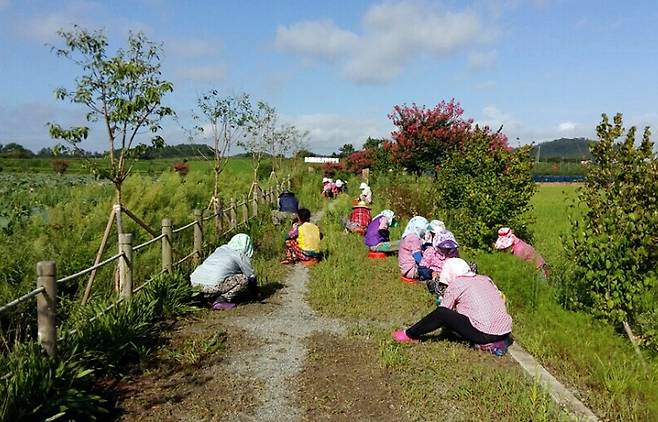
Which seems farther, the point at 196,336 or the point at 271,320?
the point at 271,320

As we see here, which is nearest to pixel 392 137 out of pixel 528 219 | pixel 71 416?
pixel 528 219

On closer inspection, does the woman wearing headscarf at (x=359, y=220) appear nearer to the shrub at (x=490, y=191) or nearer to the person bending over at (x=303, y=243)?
the shrub at (x=490, y=191)

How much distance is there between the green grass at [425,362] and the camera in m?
3.94

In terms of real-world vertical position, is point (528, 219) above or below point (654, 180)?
below

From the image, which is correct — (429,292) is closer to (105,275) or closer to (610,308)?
(610,308)

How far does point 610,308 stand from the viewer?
520cm

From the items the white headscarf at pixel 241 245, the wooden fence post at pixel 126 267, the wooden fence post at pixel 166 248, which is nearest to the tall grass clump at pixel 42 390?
the wooden fence post at pixel 126 267

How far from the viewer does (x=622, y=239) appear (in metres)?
5.15

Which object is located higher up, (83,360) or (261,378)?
(83,360)

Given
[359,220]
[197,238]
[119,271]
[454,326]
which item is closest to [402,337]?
[454,326]

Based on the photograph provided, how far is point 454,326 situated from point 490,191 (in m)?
4.84

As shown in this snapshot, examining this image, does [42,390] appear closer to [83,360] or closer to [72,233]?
[83,360]

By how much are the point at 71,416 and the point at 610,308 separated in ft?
15.5

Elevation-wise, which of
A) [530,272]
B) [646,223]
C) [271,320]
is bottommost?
[271,320]
